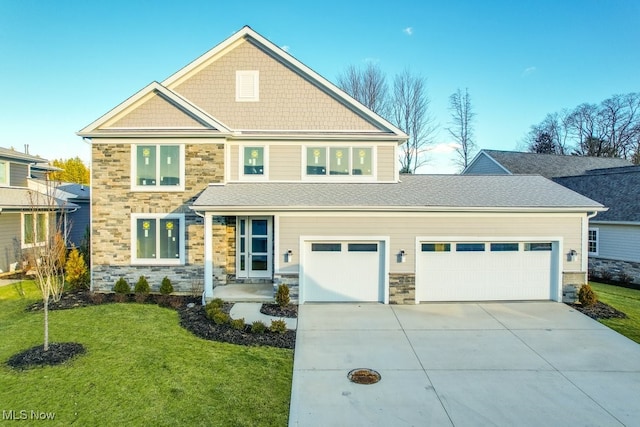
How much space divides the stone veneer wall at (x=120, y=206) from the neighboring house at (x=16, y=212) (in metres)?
4.62

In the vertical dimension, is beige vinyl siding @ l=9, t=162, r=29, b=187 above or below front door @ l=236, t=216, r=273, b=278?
above

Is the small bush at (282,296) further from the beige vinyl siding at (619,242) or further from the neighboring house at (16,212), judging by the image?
the beige vinyl siding at (619,242)

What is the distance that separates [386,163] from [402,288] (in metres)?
4.64

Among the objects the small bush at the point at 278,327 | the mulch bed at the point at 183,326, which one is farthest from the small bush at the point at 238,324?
the small bush at the point at 278,327

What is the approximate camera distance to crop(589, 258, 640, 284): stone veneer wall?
547 inches

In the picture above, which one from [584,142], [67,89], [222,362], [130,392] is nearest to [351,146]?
[222,362]

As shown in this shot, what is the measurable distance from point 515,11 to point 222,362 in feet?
66.6

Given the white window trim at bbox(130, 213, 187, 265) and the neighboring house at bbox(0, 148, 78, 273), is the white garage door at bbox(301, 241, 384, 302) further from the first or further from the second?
the neighboring house at bbox(0, 148, 78, 273)

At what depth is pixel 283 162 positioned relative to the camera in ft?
40.7

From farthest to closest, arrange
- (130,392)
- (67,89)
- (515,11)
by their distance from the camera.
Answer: (67,89) → (515,11) → (130,392)

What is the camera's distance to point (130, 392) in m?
5.42

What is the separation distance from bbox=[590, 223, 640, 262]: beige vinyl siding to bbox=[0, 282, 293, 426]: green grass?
49.6 ft

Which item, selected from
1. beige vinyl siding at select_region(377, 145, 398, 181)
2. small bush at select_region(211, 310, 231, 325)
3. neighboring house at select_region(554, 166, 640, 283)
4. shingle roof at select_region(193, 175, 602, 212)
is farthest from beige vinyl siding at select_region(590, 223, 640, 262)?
small bush at select_region(211, 310, 231, 325)

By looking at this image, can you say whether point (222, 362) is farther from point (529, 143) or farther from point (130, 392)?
point (529, 143)
